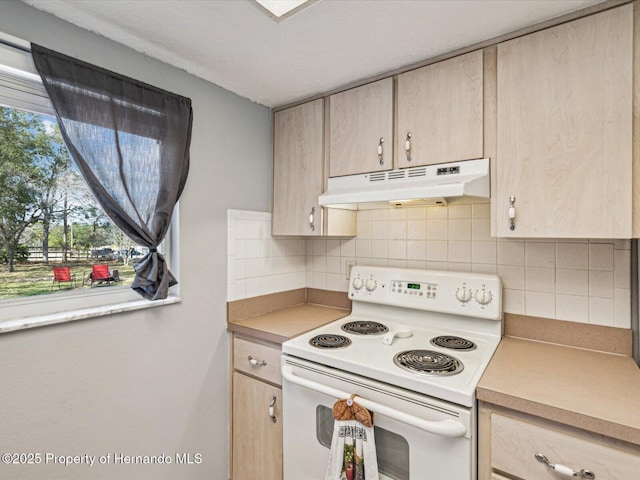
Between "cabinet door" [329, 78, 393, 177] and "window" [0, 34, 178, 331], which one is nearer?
"window" [0, 34, 178, 331]

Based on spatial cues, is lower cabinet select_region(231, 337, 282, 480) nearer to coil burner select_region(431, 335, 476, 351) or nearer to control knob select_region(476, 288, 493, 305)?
coil burner select_region(431, 335, 476, 351)

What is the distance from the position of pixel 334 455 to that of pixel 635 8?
185cm

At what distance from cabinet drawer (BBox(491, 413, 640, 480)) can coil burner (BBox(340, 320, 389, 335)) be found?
677 mm

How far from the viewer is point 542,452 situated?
3.13 ft

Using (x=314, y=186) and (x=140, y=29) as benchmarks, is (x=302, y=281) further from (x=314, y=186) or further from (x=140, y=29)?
(x=140, y=29)

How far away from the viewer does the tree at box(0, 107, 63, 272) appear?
3.79ft

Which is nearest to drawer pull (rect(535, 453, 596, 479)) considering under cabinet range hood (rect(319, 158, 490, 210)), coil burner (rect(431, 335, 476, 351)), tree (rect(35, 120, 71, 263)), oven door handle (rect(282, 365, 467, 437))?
oven door handle (rect(282, 365, 467, 437))

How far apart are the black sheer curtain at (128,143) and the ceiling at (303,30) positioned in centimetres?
19

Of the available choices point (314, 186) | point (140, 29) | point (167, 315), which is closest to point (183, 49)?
point (140, 29)

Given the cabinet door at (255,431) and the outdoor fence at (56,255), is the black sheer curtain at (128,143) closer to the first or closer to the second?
the outdoor fence at (56,255)

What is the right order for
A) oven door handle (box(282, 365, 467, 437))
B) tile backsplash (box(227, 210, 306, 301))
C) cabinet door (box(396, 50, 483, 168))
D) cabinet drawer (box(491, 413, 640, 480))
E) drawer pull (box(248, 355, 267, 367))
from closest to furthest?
1. cabinet drawer (box(491, 413, 640, 480))
2. oven door handle (box(282, 365, 467, 437))
3. cabinet door (box(396, 50, 483, 168))
4. drawer pull (box(248, 355, 267, 367))
5. tile backsplash (box(227, 210, 306, 301))

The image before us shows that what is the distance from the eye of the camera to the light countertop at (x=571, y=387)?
0.88 meters

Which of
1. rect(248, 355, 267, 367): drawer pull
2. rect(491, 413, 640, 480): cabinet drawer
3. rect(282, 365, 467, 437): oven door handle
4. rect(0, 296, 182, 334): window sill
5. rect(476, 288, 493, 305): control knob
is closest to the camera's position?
rect(491, 413, 640, 480): cabinet drawer

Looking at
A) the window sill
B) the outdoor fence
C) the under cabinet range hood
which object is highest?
the under cabinet range hood
